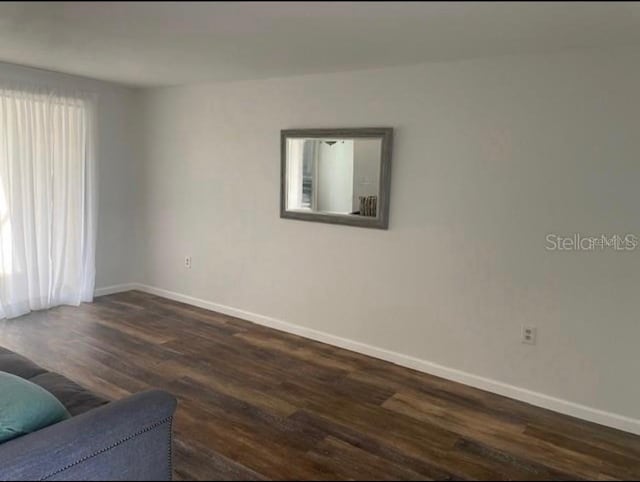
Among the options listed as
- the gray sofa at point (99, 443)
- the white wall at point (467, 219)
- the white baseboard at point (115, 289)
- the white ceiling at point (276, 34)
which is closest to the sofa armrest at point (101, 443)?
the gray sofa at point (99, 443)

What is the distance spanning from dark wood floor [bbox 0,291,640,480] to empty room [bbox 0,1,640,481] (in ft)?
0.07

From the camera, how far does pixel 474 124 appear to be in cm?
309

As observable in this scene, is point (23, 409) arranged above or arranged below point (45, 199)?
below

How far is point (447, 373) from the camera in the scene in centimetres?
336

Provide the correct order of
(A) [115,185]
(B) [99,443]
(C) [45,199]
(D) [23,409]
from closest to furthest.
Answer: (B) [99,443]
(D) [23,409]
(C) [45,199]
(A) [115,185]

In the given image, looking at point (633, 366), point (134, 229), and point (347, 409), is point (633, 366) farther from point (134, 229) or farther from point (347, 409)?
point (134, 229)

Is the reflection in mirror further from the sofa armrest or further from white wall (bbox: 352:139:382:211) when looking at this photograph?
the sofa armrest

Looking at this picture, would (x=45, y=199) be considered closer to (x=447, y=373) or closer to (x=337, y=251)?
(x=337, y=251)

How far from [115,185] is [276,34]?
3710 mm

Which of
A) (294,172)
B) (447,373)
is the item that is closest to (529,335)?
(447,373)

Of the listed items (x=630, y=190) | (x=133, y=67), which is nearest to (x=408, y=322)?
(x=630, y=190)

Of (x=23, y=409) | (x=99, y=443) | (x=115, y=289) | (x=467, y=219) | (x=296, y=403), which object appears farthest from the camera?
(x=115, y=289)

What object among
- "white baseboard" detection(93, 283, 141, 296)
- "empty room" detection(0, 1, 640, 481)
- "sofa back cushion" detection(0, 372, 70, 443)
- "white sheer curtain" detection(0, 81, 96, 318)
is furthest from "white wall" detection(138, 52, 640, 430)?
"sofa back cushion" detection(0, 372, 70, 443)

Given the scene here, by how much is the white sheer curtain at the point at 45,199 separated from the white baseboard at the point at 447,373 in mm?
1144
